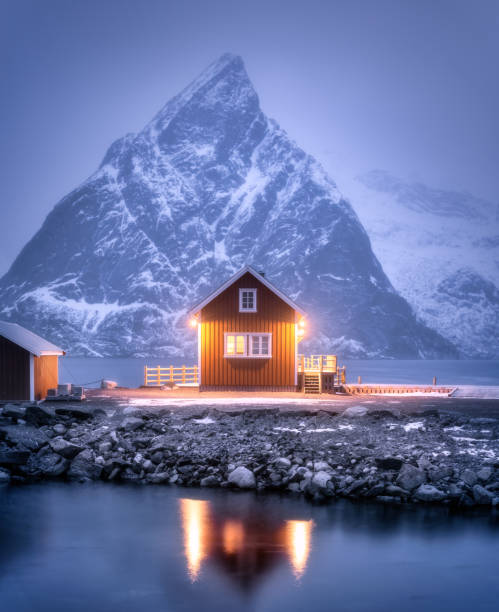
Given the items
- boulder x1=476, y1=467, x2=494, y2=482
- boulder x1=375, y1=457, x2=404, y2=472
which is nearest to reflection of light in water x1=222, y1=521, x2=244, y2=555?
boulder x1=375, y1=457, x2=404, y2=472

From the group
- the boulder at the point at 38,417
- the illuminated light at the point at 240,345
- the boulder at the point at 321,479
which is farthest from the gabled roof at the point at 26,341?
the boulder at the point at 321,479

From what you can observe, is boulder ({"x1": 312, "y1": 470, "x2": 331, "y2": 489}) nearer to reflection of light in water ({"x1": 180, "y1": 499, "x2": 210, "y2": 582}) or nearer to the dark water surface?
the dark water surface

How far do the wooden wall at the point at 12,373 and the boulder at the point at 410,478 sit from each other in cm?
2222

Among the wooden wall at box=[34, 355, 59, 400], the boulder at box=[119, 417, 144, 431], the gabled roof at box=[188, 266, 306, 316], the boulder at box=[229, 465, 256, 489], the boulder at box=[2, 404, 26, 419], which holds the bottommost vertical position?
the boulder at box=[229, 465, 256, 489]

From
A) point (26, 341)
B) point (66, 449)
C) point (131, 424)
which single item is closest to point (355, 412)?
point (131, 424)

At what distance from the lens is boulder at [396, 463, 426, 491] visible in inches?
811

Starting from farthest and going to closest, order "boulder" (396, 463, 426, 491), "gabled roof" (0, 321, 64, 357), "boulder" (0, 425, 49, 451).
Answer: "gabled roof" (0, 321, 64, 357) → "boulder" (0, 425, 49, 451) → "boulder" (396, 463, 426, 491)

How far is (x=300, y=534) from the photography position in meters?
18.1

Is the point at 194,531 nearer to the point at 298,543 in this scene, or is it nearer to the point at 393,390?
the point at 298,543

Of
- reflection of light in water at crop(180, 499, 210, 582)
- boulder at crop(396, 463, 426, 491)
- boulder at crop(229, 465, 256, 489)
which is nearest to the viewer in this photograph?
reflection of light in water at crop(180, 499, 210, 582)

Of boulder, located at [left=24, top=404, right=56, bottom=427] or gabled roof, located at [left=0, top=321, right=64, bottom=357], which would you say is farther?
gabled roof, located at [left=0, top=321, right=64, bottom=357]

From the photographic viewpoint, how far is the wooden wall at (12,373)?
35438mm

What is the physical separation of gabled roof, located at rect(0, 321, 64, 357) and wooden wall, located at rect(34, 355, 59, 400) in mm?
446

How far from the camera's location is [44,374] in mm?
37438
